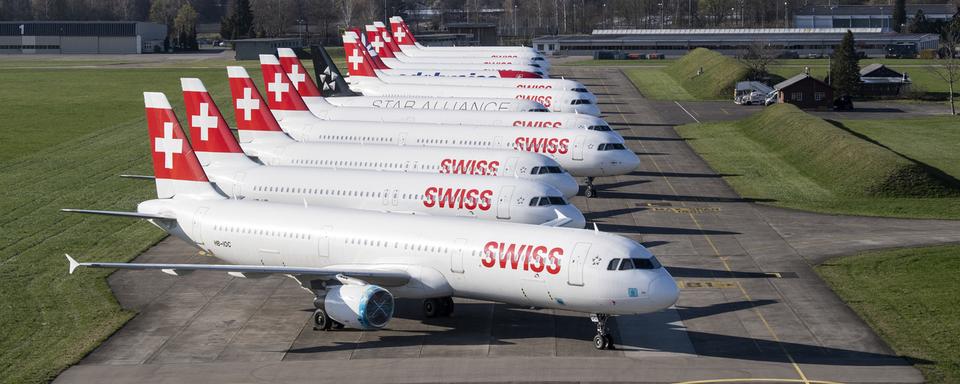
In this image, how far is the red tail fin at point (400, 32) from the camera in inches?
7554

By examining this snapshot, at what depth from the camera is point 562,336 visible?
46.2 meters

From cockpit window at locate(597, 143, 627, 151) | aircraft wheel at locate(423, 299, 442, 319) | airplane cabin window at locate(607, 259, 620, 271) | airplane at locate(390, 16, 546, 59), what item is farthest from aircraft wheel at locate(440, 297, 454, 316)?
airplane at locate(390, 16, 546, 59)

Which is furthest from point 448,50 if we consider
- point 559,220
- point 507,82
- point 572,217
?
point 559,220

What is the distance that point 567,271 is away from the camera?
Answer: 4284 cm

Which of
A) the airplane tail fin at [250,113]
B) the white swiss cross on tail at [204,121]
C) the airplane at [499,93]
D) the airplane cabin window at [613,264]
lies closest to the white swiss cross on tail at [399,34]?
the airplane at [499,93]

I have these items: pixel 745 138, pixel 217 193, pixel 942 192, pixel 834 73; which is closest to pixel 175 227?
pixel 217 193

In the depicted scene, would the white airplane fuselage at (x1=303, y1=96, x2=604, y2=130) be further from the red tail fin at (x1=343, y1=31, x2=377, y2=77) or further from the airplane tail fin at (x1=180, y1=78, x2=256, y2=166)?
the red tail fin at (x1=343, y1=31, x2=377, y2=77)

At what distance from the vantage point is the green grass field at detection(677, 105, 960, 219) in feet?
258

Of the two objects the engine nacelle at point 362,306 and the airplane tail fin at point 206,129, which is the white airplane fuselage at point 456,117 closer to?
the airplane tail fin at point 206,129

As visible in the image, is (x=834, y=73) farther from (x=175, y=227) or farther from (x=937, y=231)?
(x=175, y=227)

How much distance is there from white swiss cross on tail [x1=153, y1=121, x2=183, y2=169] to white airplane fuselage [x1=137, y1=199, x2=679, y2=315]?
76.4 inches

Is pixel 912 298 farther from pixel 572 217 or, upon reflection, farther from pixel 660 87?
pixel 660 87

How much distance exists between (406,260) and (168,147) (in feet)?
50.0

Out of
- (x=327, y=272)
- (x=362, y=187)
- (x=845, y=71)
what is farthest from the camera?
(x=845, y=71)
